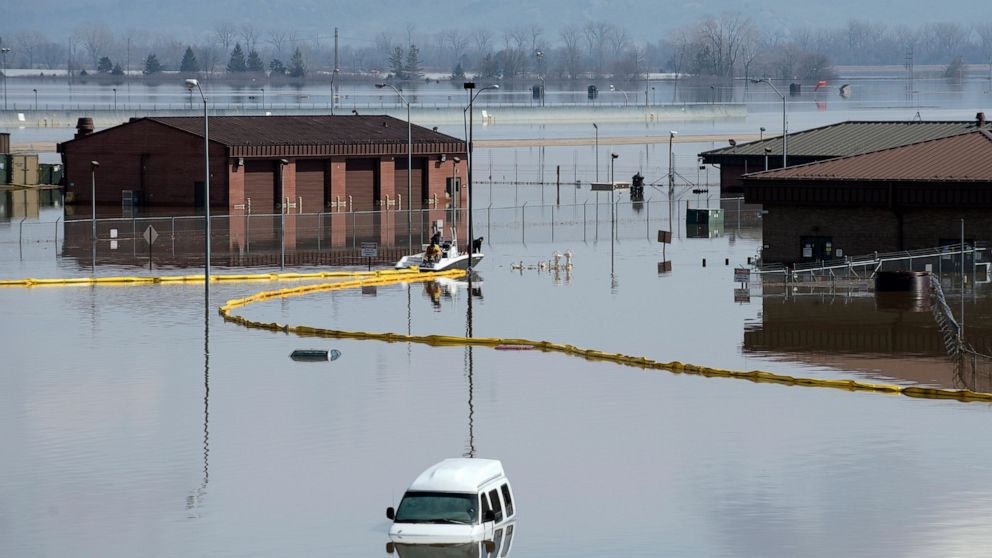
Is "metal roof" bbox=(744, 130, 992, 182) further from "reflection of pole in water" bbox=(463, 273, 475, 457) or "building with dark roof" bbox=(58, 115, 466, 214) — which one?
"building with dark roof" bbox=(58, 115, 466, 214)

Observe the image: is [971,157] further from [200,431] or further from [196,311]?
[200,431]

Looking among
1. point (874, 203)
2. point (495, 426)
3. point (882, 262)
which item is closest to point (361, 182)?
point (874, 203)

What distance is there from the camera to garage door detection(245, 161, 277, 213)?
120 m

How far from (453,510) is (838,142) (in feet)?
283

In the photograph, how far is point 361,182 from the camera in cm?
12756

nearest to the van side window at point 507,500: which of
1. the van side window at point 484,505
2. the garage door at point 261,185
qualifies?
the van side window at point 484,505

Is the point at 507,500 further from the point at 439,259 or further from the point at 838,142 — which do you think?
the point at 838,142

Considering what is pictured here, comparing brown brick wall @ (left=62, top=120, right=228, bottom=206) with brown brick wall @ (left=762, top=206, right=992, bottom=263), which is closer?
A: brown brick wall @ (left=762, top=206, right=992, bottom=263)

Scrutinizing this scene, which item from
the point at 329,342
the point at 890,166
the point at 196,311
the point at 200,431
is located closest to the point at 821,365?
the point at 329,342

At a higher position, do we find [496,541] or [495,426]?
[495,426]

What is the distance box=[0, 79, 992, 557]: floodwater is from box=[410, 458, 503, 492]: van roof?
5.08 ft

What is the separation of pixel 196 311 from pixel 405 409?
22.7 m

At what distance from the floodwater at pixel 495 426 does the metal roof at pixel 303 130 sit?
147 feet

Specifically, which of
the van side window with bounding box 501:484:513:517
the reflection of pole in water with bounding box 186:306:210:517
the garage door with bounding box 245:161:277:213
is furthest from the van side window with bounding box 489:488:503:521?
the garage door with bounding box 245:161:277:213
